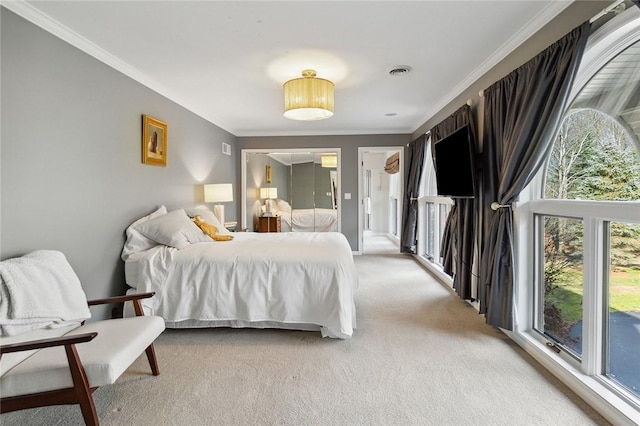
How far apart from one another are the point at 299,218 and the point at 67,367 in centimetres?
498

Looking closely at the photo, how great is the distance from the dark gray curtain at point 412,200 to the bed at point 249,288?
3050 millimetres

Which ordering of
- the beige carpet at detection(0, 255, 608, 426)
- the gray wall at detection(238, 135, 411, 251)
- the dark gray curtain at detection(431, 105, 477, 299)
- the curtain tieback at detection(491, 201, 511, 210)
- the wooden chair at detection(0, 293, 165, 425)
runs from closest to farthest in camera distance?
the wooden chair at detection(0, 293, 165, 425)
the beige carpet at detection(0, 255, 608, 426)
the curtain tieback at detection(491, 201, 511, 210)
the dark gray curtain at detection(431, 105, 477, 299)
the gray wall at detection(238, 135, 411, 251)

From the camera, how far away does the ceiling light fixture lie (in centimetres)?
288

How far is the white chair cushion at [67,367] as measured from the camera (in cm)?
142

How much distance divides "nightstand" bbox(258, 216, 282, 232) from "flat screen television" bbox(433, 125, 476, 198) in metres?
3.58

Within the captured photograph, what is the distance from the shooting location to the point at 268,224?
246 inches

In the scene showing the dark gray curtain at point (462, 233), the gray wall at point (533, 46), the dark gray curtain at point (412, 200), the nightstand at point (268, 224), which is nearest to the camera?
the gray wall at point (533, 46)

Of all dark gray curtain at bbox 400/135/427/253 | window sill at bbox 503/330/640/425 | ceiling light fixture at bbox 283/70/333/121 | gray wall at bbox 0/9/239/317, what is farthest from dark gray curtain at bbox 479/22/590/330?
gray wall at bbox 0/9/239/317

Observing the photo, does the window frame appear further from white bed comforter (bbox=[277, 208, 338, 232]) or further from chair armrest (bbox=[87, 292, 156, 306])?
white bed comforter (bbox=[277, 208, 338, 232])

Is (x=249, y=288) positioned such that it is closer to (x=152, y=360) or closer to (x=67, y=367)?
(x=152, y=360)

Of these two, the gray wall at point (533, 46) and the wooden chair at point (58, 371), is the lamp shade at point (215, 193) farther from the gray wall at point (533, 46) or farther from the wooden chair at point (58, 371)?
the gray wall at point (533, 46)

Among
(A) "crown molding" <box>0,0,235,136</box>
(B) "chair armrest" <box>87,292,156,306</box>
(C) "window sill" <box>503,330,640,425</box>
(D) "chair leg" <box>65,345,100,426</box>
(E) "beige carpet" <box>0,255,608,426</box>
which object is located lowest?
(E) "beige carpet" <box>0,255,608,426</box>

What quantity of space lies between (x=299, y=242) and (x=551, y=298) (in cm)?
213

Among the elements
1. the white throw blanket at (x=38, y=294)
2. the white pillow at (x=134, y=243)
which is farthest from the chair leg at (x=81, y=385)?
the white pillow at (x=134, y=243)
